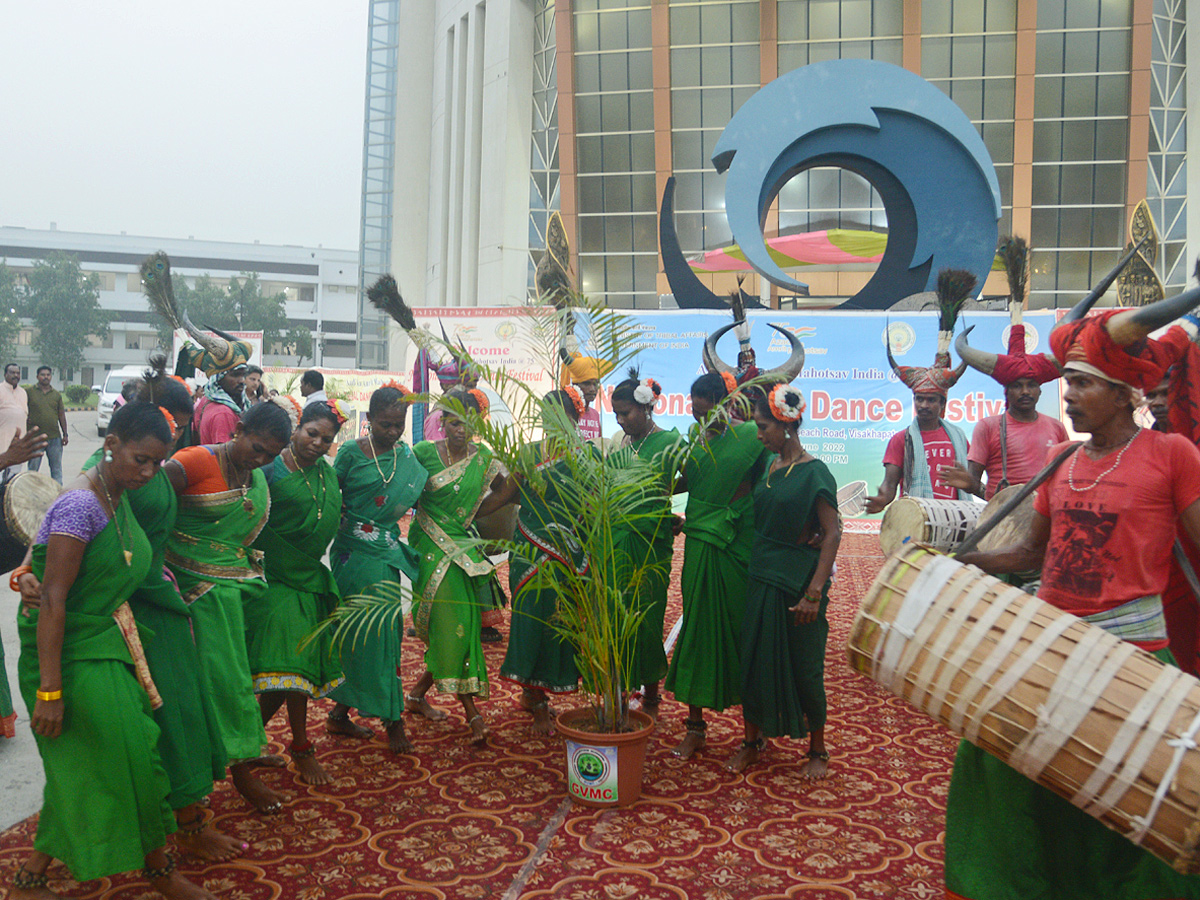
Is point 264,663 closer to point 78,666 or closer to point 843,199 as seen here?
point 78,666

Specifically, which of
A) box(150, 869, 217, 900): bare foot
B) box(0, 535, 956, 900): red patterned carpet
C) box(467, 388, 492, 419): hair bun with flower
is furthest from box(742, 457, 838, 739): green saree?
box(150, 869, 217, 900): bare foot

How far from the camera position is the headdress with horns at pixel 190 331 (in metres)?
5.76

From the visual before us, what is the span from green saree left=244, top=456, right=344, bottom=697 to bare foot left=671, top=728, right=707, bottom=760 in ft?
4.63

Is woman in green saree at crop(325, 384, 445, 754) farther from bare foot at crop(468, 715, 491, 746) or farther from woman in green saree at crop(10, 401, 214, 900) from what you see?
woman in green saree at crop(10, 401, 214, 900)

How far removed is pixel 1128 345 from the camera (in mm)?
2070

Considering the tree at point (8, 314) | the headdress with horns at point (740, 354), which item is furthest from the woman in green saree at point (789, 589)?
the tree at point (8, 314)

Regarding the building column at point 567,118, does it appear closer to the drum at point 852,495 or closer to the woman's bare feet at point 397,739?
the drum at point 852,495

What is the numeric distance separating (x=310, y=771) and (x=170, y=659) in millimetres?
979

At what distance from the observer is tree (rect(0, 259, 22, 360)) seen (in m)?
34.8

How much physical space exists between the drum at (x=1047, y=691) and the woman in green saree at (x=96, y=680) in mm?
1832

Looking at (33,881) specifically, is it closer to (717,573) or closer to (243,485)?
(243,485)

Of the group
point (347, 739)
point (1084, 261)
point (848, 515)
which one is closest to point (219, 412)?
point (347, 739)

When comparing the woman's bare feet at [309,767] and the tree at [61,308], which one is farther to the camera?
the tree at [61,308]

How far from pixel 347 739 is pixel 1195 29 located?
2426 cm
